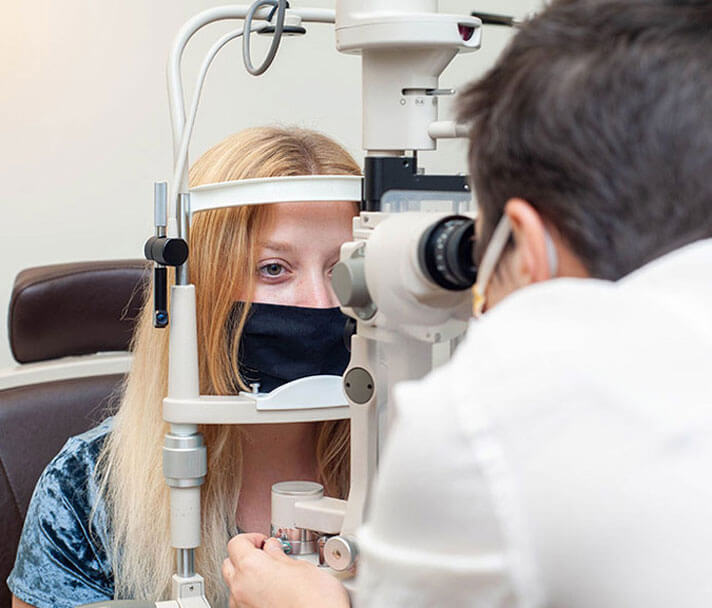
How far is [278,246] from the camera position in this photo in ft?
4.09

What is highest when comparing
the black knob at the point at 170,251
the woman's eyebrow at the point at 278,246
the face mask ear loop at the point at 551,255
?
the face mask ear loop at the point at 551,255

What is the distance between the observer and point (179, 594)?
112cm

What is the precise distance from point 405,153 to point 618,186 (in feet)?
1.57

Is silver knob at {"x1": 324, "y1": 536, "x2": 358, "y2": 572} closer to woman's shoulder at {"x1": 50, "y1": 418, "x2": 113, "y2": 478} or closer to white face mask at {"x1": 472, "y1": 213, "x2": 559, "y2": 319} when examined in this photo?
white face mask at {"x1": 472, "y1": 213, "x2": 559, "y2": 319}

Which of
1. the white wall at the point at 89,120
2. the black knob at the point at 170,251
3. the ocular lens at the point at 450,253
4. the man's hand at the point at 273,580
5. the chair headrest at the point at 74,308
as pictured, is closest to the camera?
the ocular lens at the point at 450,253

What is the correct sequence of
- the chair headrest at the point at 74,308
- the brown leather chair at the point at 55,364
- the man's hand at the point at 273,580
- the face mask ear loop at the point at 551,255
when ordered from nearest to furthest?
1. the face mask ear loop at the point at 551,255
2. the man's hand at the point at 273,580
3. the brown leather chair at the point at 55,364
4. the chair headrest at the point at 74,308

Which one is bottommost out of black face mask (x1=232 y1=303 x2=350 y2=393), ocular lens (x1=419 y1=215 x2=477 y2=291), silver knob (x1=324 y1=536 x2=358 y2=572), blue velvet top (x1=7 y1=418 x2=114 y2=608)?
blue velvet top (x1=7 y1=418 x2=114 y2=608)

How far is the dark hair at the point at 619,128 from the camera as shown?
1.70ft

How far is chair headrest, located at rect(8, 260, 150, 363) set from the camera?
69.6 inches

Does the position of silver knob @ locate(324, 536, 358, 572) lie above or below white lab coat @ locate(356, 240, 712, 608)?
below

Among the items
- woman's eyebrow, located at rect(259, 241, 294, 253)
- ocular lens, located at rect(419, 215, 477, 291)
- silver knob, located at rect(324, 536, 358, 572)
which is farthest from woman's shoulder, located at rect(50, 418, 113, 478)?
ocular lens, located at rect(419, 215, 477, 291)

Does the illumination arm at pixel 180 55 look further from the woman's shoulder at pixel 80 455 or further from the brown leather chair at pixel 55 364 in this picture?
the brown leather chair at pixel 55 364

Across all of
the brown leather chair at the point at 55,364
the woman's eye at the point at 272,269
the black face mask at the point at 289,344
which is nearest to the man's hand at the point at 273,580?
the black face mask at the point at 289,344

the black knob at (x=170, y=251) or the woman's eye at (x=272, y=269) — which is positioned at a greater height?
the black knob at (x=170, y=251)
